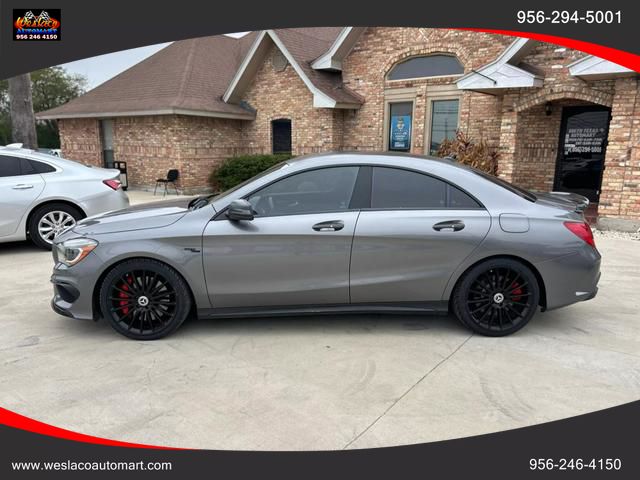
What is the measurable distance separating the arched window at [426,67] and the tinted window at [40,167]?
33.5ft

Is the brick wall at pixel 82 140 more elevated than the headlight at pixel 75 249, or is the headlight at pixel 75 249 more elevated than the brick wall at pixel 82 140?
the brick wall at pixel 82 140

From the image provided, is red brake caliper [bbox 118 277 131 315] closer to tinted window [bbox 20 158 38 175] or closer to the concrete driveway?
the concrete driveway

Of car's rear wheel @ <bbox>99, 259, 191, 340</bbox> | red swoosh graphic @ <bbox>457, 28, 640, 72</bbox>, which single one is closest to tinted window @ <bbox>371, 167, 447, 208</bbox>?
car's rear wheel @ <bbox>99, 259, 191, 340</bbox>

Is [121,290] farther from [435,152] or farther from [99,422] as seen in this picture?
[435,152]

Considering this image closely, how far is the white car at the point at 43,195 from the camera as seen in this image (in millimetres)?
7219

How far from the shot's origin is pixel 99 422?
3139 millimetres

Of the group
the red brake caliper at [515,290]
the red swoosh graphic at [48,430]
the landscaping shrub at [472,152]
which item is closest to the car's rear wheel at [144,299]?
the red swoosh graphic at [48,430]

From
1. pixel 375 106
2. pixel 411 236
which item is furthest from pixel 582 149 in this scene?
pixel 411 236

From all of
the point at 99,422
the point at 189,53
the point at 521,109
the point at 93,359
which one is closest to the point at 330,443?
the point at 99,422

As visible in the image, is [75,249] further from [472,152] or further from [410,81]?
[410,81]

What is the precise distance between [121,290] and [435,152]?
11447 millimetres

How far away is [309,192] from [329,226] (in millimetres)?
396

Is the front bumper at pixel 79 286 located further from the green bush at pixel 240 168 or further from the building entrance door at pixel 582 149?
the building entrance door at pixel 582 149

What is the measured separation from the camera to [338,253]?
4.20m
